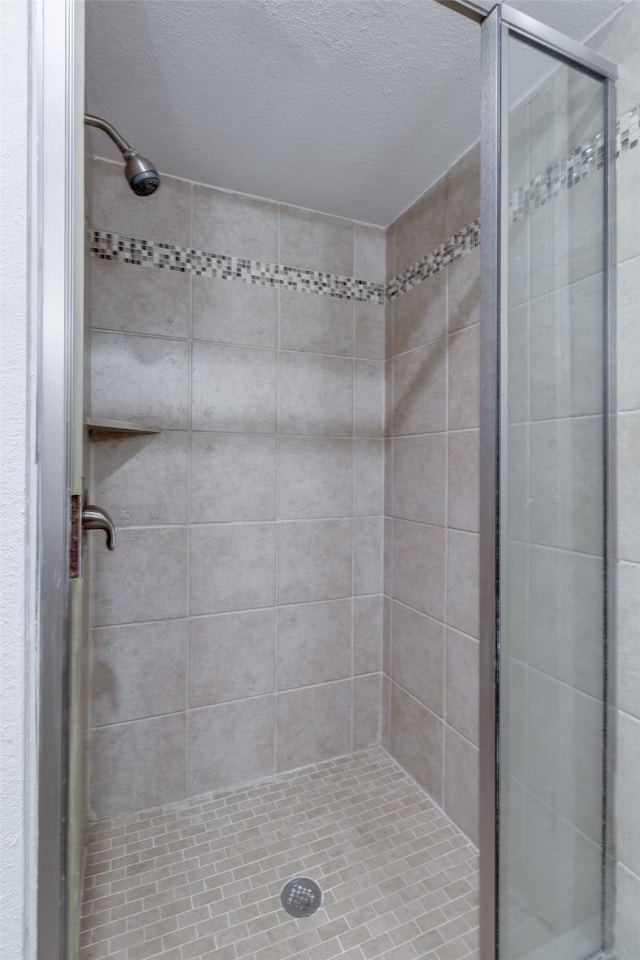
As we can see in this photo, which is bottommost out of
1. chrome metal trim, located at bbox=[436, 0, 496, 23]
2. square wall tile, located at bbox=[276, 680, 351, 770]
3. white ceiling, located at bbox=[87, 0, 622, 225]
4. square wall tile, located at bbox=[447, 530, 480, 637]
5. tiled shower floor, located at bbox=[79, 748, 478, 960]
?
tiled shower floor, located at bbox=[79, 748, 478, 960]

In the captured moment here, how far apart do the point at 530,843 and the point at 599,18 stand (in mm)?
1647

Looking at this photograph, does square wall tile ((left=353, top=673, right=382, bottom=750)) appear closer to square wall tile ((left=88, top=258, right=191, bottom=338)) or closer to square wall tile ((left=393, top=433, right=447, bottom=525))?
square wall tile ((left=393, top=433, right=447, bottom=525))

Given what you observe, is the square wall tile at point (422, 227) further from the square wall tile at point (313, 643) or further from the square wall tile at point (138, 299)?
the square wall tile at point (313, 643)

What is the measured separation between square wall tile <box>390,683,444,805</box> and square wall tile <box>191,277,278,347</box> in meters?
1.42

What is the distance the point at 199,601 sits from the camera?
5.20 feet

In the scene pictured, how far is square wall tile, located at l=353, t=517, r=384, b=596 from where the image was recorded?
1827mm

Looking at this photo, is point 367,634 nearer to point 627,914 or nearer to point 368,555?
point 368,555

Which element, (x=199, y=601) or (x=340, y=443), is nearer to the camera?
(x=199, y=601)

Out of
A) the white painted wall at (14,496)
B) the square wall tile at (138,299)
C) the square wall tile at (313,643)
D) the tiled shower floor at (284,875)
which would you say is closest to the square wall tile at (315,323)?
the square wall tile at (138,299)

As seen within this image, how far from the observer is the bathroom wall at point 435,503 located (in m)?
1.41

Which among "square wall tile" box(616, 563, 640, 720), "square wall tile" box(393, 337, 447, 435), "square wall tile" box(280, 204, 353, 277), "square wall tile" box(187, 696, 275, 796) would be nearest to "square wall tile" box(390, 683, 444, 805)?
"square wall tile" box(187, 696, 275, 796)

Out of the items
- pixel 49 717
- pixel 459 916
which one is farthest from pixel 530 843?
pixel 49 717

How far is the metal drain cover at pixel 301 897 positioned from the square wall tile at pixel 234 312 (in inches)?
64.4

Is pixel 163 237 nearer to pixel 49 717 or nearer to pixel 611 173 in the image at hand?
pixel 611 173
